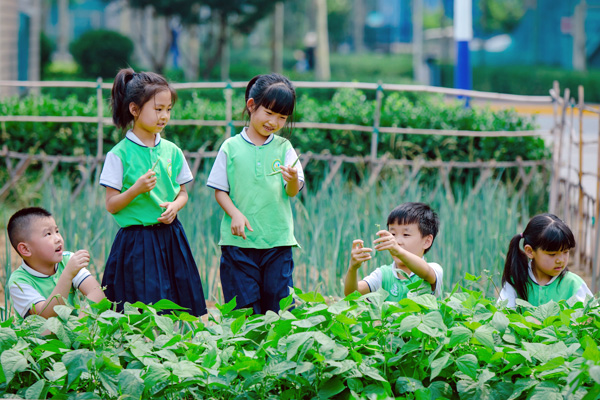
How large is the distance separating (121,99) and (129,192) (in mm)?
387

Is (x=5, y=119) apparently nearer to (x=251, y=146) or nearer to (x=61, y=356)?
(x=251, y=146)

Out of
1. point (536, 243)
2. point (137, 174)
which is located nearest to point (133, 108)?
point (137, 174)

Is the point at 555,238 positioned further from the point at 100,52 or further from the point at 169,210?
the point at 100,52

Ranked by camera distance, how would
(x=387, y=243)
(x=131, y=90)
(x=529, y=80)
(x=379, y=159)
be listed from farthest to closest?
1. (x=529, y=80)
2. (x=379, y=159)
3. (x=131, y=90)
4. (x=387, y=243)

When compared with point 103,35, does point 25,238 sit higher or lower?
lower

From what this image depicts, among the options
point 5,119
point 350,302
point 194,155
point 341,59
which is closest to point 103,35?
point 5,119

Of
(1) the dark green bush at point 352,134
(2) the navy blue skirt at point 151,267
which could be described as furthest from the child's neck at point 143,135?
(1) the dark green bush at point 352,134

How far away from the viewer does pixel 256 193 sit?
2854 mm

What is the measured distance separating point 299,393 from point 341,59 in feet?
96.1

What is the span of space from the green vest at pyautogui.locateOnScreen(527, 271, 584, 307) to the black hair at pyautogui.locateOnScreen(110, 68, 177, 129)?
4.96 feet

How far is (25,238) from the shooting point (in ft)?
8.32

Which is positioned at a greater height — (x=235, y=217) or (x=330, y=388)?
(x=235, y=217)

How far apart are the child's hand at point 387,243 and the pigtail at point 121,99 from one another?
3.50ft

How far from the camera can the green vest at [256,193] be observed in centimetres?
285
